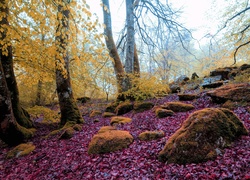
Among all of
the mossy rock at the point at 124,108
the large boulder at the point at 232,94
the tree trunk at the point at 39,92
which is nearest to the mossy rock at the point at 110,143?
the large boulder at the point at 232,94

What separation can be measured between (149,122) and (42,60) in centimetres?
474

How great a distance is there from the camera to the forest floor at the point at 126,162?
2477 millimetres

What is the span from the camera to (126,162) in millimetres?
3264

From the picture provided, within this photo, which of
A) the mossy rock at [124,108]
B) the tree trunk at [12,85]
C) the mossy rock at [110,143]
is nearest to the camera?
the mossy rock at [110,143]

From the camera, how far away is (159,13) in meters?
9.60

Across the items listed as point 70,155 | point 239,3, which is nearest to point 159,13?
point 239,3

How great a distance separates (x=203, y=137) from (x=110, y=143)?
213 cm

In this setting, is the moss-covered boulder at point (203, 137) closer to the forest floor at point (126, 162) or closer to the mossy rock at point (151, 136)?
the forest floor at point (126, 162)

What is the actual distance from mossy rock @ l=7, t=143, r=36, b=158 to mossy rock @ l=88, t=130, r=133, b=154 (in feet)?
7.55

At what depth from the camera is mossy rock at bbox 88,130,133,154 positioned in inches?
152

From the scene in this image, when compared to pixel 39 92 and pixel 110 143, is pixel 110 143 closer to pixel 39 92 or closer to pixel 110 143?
pixel 110 143

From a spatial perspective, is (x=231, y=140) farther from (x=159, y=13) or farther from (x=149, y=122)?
(x=159, y=13)

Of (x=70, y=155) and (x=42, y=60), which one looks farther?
(x=42, y=60)

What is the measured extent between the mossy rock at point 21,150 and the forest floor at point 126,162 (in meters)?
0.15
